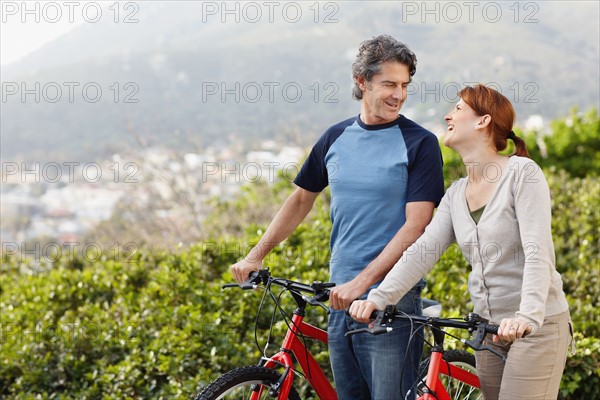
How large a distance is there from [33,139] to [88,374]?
23416 millimetres

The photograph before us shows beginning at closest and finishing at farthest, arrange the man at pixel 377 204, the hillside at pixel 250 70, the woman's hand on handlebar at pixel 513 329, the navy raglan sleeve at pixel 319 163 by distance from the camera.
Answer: the woman's hand on handlebar at pixel 513 329 < the man at pixel 377 204 < the navy raglan sleeve at pixel 319 163 < the hillside at pixel 250 70

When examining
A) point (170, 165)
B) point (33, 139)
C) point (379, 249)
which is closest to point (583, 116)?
point (170, 165)

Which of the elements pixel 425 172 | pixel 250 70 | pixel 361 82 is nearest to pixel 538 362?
pixel 425 172

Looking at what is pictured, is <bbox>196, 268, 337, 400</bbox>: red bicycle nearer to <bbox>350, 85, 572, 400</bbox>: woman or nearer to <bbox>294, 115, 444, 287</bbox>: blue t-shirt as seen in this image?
<bbox>294, 115, 444, 287</bbox>: blue t-shirt

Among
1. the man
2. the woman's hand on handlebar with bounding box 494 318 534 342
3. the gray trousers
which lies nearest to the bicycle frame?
the man

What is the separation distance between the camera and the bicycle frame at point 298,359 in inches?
121

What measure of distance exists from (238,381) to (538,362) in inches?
41.7

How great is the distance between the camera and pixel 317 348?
4570 mm

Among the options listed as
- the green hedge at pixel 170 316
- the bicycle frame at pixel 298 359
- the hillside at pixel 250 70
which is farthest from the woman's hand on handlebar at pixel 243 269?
the hillside at pixel 250 70

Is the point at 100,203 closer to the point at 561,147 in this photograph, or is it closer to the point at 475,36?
the point at 561,147

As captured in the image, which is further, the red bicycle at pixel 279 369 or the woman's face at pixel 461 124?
the red bicycle at pixel 279 369

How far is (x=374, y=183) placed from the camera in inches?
118

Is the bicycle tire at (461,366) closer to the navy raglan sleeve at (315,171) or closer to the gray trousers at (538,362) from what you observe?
the gray trousers at (538,362)

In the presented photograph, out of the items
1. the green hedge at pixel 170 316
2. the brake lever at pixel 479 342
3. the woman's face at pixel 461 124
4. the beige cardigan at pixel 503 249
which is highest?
the woman's face at pixel 461 124
